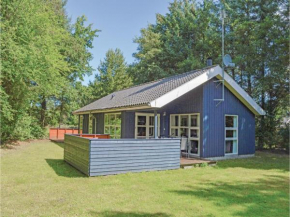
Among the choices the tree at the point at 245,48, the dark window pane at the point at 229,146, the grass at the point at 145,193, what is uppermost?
the tree at the point at 245,48

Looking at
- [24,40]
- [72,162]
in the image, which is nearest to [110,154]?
[72,162]

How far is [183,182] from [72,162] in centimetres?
399

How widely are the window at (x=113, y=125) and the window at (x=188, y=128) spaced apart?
2.89m

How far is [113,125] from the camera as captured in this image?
13.0 meters

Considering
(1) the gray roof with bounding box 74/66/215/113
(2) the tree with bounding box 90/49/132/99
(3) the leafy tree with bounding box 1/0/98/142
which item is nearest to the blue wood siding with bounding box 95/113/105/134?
(1) the gray roof with bounding box 74/66/215/113

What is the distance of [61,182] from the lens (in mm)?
5910

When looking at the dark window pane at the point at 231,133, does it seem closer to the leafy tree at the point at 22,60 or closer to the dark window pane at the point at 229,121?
the dark window pane at the point at 229,121

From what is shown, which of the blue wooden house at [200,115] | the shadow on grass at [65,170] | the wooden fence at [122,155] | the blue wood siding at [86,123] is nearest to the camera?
the wooden fence at [122,155]

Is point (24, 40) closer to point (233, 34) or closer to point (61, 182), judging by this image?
point (61, 182)

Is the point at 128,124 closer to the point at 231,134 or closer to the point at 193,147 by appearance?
the point at 193,147

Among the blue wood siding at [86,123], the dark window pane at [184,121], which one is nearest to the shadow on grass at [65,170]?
the dark window pane at [184,121]

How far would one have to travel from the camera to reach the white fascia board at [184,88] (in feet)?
27.2

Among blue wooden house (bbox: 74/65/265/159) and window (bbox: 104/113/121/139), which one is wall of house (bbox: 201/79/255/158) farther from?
window (bbox: 104/113/121/139)

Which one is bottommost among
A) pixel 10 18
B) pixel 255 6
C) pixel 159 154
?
pixel 159 154
